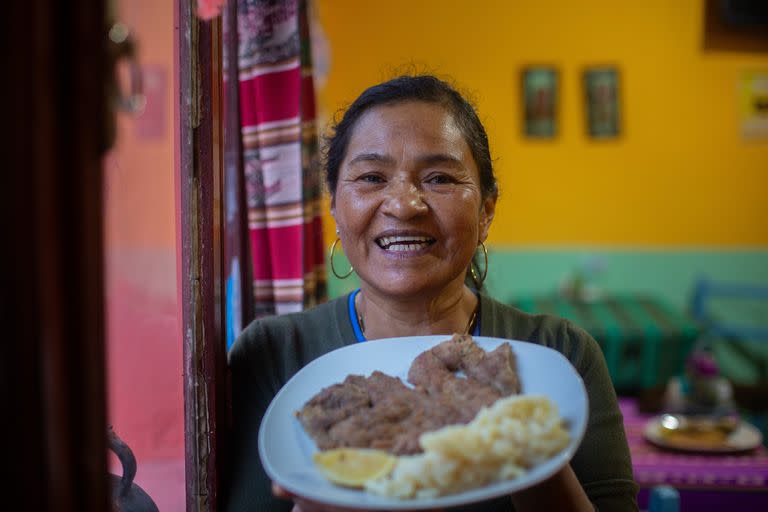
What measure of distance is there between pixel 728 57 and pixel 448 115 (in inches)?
189

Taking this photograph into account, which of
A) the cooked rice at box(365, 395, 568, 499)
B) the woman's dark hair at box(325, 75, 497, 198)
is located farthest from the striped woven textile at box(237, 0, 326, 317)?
the cooked rice at box(365, 395, 568, 499)

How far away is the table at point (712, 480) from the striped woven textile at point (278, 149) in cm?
156

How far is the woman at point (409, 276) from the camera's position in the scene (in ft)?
4.15

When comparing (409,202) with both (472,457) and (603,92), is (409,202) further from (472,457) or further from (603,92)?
(603,92)

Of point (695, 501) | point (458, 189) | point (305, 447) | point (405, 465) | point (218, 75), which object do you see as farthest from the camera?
point (695, 501)

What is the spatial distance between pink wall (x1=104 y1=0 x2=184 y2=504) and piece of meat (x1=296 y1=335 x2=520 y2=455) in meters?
0.23

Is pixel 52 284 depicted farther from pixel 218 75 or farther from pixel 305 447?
pixel 218 75

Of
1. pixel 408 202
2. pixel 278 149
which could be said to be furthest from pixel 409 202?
pixel 278 149

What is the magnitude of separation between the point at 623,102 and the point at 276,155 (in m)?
4.08

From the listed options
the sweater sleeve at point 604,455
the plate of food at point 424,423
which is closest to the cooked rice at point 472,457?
the plate of food at point 424,423

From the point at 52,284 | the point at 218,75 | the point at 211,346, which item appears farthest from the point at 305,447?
the point at 218,75

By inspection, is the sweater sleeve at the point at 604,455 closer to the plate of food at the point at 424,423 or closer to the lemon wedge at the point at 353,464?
the plate of food at the point at 424,423

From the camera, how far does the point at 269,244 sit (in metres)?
2.01

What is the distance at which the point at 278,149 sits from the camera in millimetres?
1974
